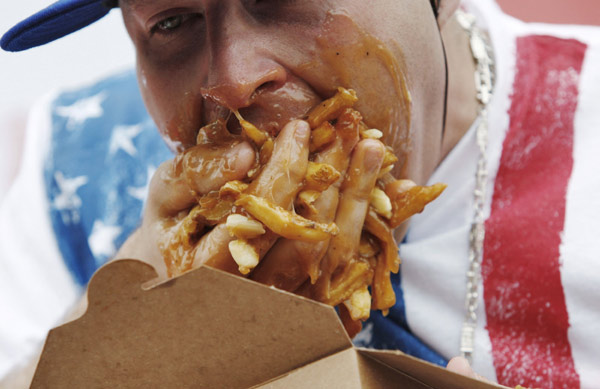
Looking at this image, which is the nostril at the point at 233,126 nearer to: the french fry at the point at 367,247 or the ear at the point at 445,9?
the french fry at the point at 367,247

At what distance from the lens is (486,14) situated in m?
1.28

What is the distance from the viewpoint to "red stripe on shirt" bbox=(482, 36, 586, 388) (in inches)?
39.3

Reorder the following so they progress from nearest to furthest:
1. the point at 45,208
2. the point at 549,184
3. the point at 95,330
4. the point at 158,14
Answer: the point at 95,330 → the point at 158,14 → the point at 549,184 → the point at 45,208

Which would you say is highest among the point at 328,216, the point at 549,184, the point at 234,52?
the point at 234,52

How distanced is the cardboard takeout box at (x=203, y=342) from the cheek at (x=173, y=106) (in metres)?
0.46

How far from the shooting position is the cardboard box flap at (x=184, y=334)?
0.49 metres

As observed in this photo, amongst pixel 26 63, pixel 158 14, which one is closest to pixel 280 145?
pixel 158 14

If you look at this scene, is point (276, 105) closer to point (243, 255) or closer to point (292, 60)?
point (292, 60)

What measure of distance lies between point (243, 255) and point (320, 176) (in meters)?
0.13

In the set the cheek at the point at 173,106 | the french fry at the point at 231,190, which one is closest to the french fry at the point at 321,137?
the french fry at the point at 231,190

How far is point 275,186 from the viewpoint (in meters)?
0.75

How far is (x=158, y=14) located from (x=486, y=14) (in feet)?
2.26

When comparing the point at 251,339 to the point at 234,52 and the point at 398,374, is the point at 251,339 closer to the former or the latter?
the point at 398,374

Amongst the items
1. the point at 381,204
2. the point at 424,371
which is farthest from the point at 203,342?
the point at 381,204
